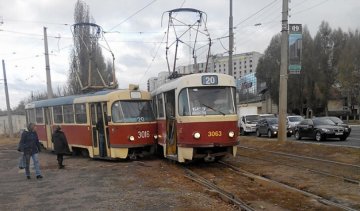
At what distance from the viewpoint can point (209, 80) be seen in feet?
49.9

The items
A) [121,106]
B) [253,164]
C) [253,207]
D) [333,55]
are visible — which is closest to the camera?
[253,207]

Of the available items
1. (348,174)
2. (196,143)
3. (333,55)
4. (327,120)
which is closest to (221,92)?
(196,143)

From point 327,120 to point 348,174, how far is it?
16445mm

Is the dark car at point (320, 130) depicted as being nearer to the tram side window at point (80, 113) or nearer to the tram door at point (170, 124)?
the tram door at point (170, 124)

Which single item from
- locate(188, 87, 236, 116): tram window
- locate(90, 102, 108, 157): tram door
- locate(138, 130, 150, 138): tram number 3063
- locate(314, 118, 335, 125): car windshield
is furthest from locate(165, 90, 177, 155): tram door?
locate(314, 118, 335, 125): car windshield

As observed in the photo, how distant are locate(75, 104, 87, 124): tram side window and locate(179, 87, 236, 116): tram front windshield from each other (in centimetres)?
657

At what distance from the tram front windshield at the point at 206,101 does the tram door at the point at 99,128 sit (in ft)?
15.4

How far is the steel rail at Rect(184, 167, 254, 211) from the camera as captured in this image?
9.29m

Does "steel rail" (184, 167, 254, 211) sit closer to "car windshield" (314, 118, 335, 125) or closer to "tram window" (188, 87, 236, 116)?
"tram window" (188, 87, 236, 116)

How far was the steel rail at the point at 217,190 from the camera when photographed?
9286mm

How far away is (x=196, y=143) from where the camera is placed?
1480cm

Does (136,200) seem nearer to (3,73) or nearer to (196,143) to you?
(196,143)

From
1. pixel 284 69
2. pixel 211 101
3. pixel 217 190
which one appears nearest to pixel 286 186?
pixel 217 190

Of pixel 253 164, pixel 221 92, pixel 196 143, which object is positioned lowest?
pixel 253 164
